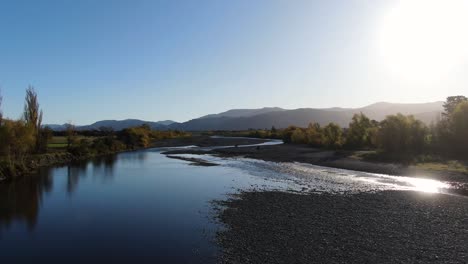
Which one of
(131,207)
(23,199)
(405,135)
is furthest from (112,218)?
(405,135)

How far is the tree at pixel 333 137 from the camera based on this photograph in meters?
72.2

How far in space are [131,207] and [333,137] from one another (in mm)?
56772

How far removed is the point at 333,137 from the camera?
7375cm

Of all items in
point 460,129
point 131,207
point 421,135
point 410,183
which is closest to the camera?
point 131,207

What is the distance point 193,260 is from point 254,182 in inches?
821

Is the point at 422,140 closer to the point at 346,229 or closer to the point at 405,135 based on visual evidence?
the point at 405,135

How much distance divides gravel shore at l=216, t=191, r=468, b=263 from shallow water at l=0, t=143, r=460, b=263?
1744 mm

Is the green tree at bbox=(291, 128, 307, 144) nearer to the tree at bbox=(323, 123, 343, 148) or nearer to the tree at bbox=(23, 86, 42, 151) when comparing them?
the tree at bbox=(323, 123, 343, 148)

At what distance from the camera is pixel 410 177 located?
121ft

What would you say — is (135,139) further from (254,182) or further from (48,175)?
(254,182)

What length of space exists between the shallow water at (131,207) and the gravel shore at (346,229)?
1.74m

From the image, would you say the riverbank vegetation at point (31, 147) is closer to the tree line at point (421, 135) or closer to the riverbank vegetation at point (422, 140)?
the riverbank vegetation at point (422, 140)

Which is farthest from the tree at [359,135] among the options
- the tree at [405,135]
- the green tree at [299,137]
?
the green tree at [299,137]

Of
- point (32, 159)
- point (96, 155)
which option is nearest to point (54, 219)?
point (32, 159)
